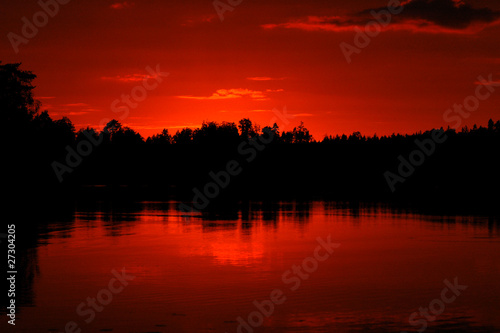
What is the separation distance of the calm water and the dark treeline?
4543 cm

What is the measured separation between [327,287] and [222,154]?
542ft

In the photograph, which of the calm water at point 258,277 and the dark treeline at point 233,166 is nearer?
the calm water at point 258,277

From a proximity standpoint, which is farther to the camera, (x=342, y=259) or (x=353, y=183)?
(x=353, y=183)

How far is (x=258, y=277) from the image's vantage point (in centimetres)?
2136

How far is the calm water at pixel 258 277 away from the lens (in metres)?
15.6

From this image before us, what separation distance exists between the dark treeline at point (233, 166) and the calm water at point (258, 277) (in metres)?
45.4

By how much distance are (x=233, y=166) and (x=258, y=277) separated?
488 feet

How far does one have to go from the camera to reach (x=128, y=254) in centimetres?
2664

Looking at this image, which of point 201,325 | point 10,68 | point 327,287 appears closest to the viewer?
point 201,325

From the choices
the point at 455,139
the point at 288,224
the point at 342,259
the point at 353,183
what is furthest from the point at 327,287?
the point at 455,139

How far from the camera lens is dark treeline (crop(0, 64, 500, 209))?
85688 mm

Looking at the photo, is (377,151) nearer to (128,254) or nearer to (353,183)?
(353,183)

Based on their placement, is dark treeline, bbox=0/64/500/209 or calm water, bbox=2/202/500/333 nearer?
calm water, bbox=2/202/500/333

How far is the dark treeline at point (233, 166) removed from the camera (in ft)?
281
